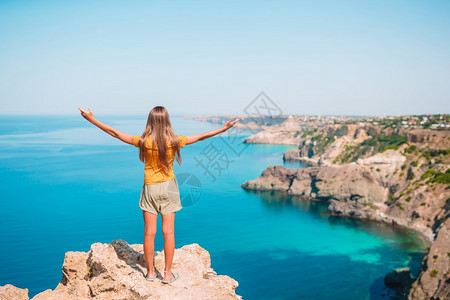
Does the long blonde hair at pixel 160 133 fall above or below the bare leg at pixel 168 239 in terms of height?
above

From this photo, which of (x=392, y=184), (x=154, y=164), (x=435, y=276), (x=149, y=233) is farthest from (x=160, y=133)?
(x=392, y=184)

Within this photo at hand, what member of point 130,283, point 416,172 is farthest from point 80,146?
point 130,283

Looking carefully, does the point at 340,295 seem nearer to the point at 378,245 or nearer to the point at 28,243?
the point at 378,245

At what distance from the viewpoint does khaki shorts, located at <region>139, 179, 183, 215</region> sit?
4.41 metres

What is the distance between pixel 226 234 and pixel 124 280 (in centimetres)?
3381

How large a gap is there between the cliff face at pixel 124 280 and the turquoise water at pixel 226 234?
17.7 meters

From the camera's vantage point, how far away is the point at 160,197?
4414mm

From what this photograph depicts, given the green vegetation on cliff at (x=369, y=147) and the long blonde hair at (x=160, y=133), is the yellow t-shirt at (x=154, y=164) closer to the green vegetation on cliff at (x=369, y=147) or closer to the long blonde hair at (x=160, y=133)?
the long blonde hair at (x=160, y=133)

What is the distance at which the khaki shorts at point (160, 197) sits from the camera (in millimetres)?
4406

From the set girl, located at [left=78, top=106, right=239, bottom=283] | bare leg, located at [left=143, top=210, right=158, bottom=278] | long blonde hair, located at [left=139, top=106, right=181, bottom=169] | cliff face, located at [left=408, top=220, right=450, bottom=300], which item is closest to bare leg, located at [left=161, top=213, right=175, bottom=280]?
girl, located at [left=78, top=106, right=239, bottom=283]

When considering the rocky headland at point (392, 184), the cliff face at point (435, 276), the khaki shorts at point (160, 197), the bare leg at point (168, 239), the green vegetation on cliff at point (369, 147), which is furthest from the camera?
the green vegetation on cliff at point (369, 147)

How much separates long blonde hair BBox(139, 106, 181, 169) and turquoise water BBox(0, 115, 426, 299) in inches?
723

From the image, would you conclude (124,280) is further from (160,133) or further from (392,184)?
(392,184)

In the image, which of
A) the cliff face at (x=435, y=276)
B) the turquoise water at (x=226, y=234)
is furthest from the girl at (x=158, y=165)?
the cliff face at (x=435, y=276)
